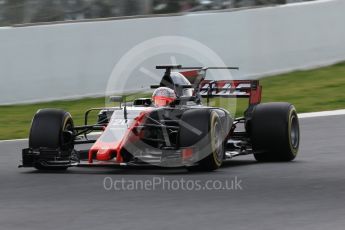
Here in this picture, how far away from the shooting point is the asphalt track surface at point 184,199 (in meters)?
8.07

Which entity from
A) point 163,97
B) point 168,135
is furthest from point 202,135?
point 163,97

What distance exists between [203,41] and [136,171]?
8497 mm

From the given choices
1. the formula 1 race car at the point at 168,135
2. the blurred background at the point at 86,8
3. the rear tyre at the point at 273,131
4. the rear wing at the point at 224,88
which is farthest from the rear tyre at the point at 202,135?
the blurred background at the point at 86,8

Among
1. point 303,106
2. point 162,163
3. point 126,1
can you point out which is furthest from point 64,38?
point 162,163

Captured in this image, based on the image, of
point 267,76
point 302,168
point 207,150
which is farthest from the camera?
point 267,76

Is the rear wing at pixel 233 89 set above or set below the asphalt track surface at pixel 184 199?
above

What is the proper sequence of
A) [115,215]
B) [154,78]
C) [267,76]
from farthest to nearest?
[267,76] → [154,78] → [115,215]

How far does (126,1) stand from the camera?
19.2 m

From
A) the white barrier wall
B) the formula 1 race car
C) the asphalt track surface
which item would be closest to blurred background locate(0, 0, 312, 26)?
the white barrier wall

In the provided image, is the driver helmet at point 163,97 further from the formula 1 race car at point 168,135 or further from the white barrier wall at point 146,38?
the white barrier wall at point 146,38

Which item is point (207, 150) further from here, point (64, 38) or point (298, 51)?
point (298, 51)

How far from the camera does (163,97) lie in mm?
11703

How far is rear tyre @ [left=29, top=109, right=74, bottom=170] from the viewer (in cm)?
1132

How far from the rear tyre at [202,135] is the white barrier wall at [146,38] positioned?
7.48 meters
